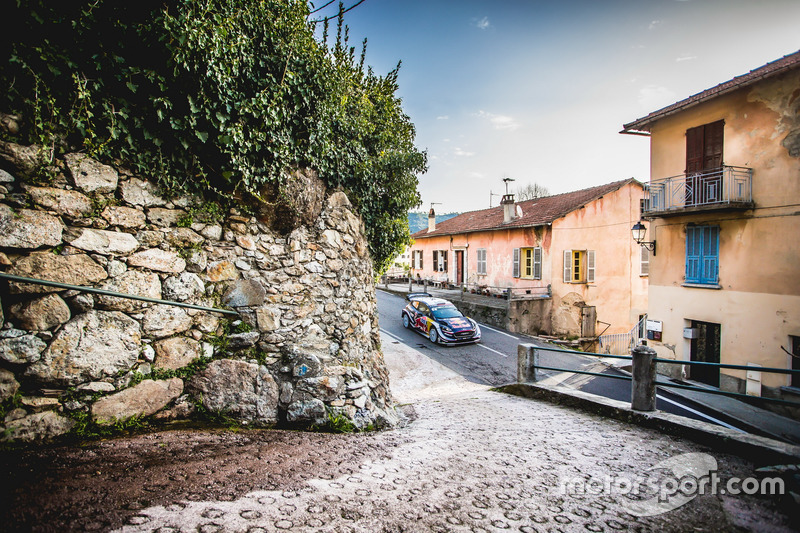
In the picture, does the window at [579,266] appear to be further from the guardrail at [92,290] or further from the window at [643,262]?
the guardrail at [92,290]

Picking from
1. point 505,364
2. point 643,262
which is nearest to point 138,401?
point 505,364

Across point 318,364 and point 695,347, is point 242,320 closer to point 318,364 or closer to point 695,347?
point 318,364

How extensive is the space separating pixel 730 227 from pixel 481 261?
12862mm

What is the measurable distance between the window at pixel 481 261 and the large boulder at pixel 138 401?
1997 centimetres

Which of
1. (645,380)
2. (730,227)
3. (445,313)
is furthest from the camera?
(445,313)

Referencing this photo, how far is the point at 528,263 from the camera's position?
1936 cm

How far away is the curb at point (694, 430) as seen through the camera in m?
3.27

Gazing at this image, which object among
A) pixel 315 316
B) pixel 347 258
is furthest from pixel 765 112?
pixel 315 316

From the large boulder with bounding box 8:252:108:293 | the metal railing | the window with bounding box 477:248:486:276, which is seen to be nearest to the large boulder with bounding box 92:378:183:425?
the large boulder with bounding box 8:252:108:293

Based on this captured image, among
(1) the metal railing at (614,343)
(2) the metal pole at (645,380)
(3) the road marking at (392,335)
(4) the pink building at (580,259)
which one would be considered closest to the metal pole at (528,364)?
(2) the metal pole at (645,380)

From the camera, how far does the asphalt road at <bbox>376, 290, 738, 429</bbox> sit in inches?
363

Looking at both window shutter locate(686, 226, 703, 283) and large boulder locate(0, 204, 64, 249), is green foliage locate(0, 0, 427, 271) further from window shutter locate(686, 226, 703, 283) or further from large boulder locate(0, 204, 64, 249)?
window shutter locate(686, 226, 703, 283)

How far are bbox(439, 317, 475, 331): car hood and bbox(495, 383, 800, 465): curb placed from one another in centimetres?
688

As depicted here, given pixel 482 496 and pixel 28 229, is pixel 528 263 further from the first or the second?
pixel 28 229
